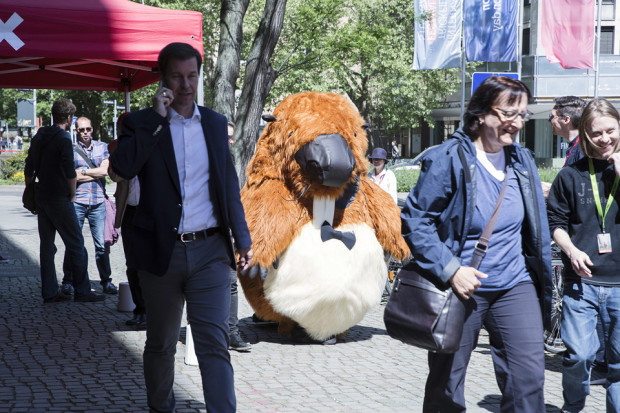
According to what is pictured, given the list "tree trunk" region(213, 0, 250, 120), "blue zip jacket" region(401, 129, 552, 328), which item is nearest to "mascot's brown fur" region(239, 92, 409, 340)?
"blue zip jacket" region(401, 129, 552, 328)

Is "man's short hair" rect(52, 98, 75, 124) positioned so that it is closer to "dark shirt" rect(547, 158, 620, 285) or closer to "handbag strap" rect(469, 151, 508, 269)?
"dark shirt" rect(547, 158, 620, 285)

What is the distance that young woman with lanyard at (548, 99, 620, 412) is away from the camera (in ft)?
14.0

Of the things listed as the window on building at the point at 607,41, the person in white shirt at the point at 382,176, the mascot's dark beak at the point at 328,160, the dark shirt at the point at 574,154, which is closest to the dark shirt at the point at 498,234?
the dark shirt at the point at 574,154

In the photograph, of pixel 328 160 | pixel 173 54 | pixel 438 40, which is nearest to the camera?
pixel 173 54

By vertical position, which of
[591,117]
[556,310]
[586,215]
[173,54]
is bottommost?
[556,310]

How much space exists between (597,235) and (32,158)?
5.68 meters

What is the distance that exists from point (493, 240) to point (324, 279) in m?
2.62

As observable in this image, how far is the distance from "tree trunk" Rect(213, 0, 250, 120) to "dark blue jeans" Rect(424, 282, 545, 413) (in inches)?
261

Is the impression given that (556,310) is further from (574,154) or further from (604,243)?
(604,243)

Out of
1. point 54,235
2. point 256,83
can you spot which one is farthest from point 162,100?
point 256,83

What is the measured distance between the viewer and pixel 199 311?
3.76 metres

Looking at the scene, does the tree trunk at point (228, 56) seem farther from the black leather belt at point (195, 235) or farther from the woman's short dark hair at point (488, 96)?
the woman's short dark hair at point (488, 96)

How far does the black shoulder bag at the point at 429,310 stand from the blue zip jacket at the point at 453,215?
0.20 ft

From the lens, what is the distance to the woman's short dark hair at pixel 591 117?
4.30 metres
